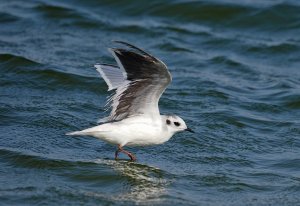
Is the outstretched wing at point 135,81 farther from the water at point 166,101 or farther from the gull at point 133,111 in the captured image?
the water at point 166,101

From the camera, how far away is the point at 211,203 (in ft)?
28.8

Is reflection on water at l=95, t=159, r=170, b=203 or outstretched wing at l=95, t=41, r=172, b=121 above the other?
outstretched wing at l=95, t=41, r=172, b=121

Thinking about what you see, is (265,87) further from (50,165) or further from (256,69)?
(50,165)

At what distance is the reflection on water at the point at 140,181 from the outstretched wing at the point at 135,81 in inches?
27.1

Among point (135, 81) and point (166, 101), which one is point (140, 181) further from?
point (166, 101)

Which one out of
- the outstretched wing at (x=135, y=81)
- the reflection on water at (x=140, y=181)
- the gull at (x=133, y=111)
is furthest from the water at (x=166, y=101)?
the outstretched wing at (x=135, y=81)

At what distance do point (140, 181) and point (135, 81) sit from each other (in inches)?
50.4

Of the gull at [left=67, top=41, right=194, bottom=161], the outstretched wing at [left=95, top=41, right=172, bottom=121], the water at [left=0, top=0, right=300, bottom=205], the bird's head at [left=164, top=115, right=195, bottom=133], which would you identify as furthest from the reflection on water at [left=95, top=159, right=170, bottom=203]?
the outstretched wing at [left=95, top=41, right=172, bottom=121]

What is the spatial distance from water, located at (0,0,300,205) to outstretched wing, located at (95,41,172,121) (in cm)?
83

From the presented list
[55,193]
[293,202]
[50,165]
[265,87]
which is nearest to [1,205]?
[55,193]

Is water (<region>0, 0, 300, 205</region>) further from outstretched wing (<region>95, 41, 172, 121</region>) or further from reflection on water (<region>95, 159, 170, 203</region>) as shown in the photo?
outstretched wing (<region>95, 41, 172, 121</region>)

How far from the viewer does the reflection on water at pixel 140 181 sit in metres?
8.78

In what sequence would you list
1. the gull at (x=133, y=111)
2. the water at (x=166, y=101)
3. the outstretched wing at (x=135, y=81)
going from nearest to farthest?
the outstretched wing at (x=135, y=81) → the gull at (x=133, y=111) → the water at (x=166, y=101)

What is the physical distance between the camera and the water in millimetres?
9289
